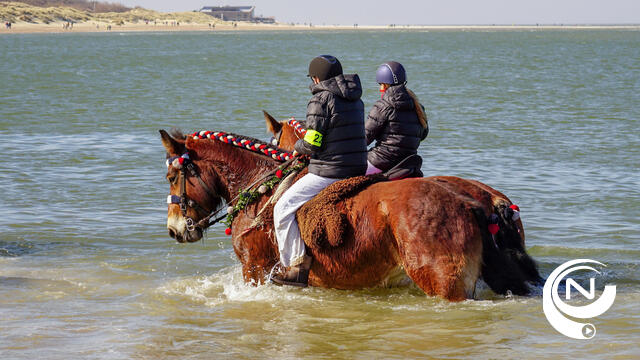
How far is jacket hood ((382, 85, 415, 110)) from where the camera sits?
816cm

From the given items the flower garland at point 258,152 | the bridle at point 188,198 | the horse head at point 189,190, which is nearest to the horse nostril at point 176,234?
the horse head at point 189,190

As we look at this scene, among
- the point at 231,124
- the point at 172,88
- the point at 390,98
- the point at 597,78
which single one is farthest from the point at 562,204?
the point at 597,78

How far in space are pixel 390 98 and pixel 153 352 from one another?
10.8 ft

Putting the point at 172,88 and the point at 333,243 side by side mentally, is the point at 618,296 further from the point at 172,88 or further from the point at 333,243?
the point at 172,88

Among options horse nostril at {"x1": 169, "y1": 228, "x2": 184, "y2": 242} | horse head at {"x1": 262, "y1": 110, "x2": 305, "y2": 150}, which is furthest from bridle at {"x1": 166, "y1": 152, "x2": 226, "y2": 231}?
horse head at {"x1": 262, "y1": 110, "x2": 305, "y2": 150}

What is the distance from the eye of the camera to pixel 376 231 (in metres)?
7.50

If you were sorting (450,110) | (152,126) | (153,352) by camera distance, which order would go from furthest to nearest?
(450,110), (152,126), (153,352)

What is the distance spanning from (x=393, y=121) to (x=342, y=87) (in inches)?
38.5

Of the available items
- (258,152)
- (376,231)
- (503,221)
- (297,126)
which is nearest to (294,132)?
(297,126)

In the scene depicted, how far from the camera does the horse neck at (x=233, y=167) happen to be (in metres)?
8.36

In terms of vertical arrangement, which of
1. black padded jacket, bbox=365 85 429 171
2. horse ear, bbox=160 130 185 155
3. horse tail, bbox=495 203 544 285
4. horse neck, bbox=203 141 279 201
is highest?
black padded jacket, bbox=365 85 429 171

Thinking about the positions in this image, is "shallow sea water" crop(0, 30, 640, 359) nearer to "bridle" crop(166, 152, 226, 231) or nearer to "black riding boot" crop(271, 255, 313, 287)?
"black riding boot" crop(271, 255, 313, 287)

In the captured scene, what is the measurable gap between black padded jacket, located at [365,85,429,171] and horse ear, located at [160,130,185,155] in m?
1.88

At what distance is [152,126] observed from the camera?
25578 millimetres
